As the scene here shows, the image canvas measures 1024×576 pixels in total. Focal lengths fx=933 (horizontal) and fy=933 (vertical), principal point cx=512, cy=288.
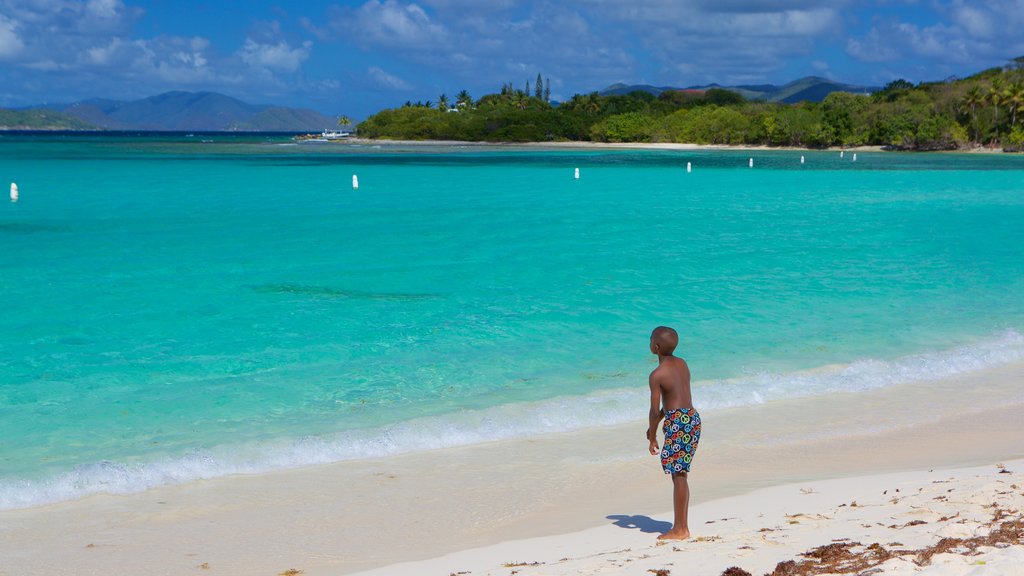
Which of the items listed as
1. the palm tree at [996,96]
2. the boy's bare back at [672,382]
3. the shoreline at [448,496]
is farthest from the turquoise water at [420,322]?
the palm tree at [996,96]

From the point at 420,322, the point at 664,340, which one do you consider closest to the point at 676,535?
the point at 664,340

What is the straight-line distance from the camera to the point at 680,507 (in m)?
6.59

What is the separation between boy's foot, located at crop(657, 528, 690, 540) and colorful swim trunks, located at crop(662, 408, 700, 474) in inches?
17.5

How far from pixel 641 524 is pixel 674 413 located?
1272mm

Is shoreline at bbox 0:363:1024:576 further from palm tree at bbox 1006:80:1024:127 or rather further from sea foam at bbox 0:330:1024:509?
palm tree at bbox 1006:80:1024:127

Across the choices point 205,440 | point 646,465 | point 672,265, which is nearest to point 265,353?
point 205,440

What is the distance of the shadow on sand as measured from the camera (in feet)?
23.1

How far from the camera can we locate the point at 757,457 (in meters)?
9.39

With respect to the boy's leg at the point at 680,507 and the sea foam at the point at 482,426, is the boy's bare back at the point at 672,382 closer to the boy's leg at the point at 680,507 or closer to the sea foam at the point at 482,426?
the boy's leg at the point at 680,507

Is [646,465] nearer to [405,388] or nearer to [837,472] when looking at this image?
[837,472]

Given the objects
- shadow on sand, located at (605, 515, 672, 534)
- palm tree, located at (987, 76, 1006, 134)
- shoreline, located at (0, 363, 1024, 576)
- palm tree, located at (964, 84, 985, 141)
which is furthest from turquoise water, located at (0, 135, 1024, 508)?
palm tree, located at (964, 84, 985, 141)

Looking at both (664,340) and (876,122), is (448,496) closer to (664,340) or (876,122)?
(664,340)

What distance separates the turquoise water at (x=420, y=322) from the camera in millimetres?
10578

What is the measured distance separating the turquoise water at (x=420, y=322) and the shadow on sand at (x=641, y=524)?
9.86 ft
